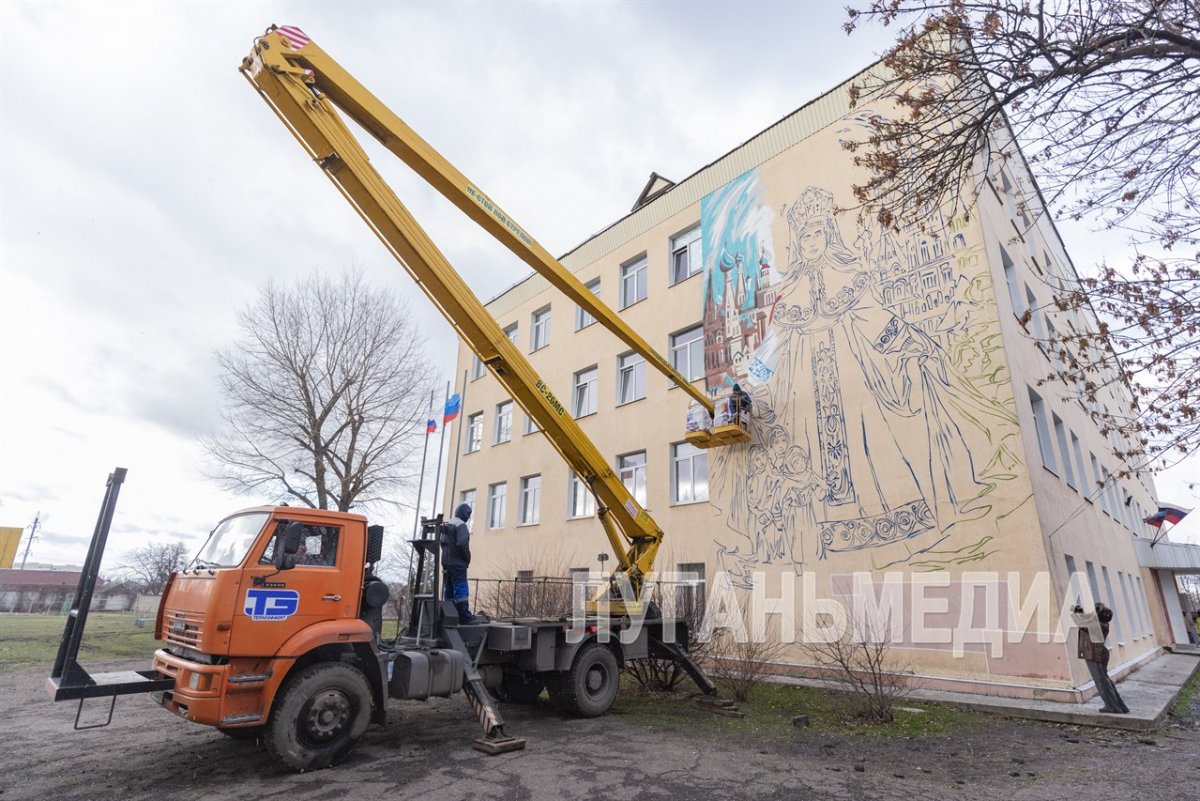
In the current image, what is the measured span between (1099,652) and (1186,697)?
5.60m

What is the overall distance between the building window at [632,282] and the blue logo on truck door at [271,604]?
1494 cm

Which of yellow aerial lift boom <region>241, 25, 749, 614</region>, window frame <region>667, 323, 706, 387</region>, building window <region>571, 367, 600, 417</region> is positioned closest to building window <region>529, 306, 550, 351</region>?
building window <region>571, 367, 600, 417</region>

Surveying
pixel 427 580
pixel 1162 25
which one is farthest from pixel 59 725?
pixel 1162 25

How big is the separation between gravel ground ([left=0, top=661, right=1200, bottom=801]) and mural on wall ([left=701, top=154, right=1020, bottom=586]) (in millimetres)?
4298

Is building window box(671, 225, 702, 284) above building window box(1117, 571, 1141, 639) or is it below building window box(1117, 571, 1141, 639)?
above

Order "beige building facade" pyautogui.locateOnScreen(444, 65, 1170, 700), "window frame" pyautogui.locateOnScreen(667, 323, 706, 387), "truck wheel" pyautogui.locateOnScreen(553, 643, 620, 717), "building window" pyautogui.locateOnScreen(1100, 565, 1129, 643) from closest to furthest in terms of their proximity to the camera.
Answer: "truck wheel" pyautogui.locateOnScreen(553, 643, 620, 717) < "beige building facade" pyautogui.locateOnScreen(444, 65, 1170, 700) < "building window" pyautogui.locateOnScreen(1100, 565, 1129, 643) < "window frame" pyautogui.locateOnScreen(667, 323, 706, 387)

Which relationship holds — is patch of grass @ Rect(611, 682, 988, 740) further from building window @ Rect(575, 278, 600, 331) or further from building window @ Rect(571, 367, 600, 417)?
building window @ Rect(575, 278, 600, 331)

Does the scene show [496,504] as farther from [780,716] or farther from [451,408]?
[780,716]

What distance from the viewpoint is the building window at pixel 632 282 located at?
785 inches

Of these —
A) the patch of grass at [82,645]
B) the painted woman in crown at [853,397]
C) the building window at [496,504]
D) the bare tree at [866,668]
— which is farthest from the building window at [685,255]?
the patch of grass at [82,645]

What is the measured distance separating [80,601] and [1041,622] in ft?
42.9

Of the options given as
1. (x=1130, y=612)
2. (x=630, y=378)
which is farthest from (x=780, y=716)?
(x=1130, y=612)

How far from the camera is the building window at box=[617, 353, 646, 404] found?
18.5m

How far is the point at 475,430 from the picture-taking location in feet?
83.5
